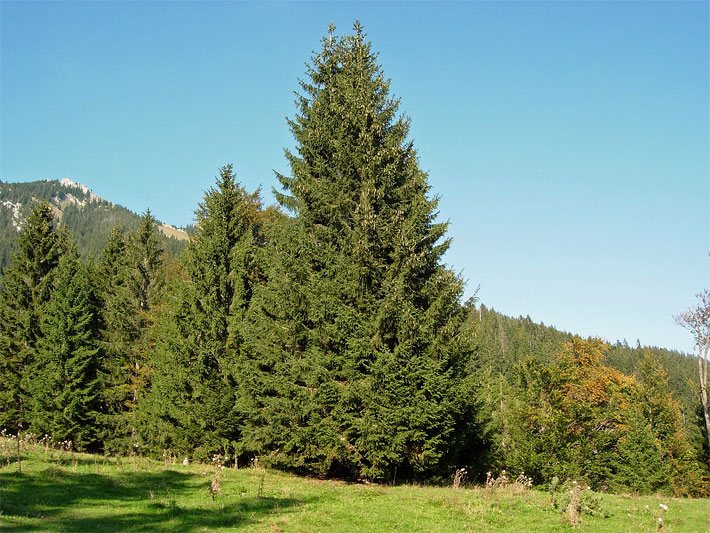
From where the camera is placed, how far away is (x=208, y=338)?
76.5 ft

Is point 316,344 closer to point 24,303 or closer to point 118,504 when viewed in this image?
point 118,504

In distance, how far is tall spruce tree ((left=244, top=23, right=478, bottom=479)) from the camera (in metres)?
15.2

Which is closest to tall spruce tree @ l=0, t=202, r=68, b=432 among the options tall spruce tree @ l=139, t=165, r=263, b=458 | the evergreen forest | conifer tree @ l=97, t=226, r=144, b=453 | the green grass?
the evergreen forest

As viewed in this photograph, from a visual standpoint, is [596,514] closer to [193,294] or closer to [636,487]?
[193,294]

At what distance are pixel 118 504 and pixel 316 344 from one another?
7.19m

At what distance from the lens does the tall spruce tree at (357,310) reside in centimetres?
1522

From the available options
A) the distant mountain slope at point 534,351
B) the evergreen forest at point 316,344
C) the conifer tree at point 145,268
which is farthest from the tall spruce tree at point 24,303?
the distant mountain slope at point 534,351

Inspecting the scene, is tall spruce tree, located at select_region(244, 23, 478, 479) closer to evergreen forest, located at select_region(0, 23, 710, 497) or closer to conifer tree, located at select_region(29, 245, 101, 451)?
evergreen forest, located at select_region(0, 23, 710, 497)

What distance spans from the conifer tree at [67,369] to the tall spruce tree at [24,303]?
1040 mm

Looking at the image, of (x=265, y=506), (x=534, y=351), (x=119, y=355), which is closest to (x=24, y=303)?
(x=119, y=355)

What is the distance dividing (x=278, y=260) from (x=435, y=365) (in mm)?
6625

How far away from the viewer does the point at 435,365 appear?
15336 mm

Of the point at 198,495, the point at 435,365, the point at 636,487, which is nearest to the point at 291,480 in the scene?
the point at 198,495

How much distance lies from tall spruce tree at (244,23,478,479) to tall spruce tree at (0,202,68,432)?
74.8 feet
